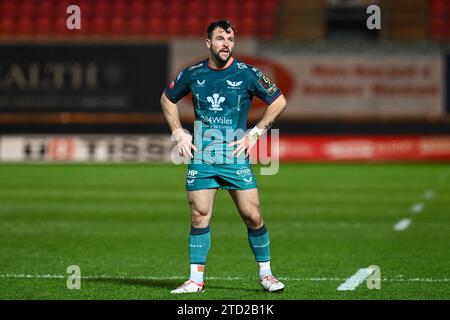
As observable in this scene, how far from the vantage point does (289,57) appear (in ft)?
98.1

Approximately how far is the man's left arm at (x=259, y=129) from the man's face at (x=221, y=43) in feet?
1.88

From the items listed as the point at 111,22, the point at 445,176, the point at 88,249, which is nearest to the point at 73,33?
the point at 111,22

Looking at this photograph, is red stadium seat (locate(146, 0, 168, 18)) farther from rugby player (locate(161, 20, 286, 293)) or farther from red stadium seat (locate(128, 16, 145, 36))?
rugby player (locate(161, 20, 286, 293))

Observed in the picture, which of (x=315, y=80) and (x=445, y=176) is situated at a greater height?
(x=315, y=80)

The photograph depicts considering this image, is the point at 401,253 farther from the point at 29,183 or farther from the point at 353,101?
the point at 353,101

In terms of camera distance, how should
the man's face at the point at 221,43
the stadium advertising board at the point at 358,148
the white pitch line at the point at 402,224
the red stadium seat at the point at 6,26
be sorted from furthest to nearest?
the red stadium seat at the point at 6,26
the stadium advertising board at the point at 358,148
the white pitch line at the point at 402,224
the man's face at the point at 221,43

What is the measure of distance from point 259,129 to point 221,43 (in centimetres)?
77

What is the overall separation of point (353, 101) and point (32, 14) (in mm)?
10884

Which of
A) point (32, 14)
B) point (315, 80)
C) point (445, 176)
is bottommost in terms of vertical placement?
point (445, 176)

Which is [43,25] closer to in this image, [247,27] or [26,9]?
[26,9]

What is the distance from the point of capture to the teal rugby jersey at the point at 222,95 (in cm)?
801

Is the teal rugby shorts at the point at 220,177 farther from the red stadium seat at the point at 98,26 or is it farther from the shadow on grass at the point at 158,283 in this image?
the red stadium seat at the point at 98,26

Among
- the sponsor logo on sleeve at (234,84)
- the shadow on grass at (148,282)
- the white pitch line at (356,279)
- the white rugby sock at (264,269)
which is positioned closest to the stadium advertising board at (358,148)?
the white pitch line at (356,279)

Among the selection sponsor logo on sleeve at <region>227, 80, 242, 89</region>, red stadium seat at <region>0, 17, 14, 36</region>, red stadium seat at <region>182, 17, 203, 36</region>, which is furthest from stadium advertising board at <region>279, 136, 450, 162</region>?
sponsor logo on sleeve at <region>227, 80, 242, 89</region>
